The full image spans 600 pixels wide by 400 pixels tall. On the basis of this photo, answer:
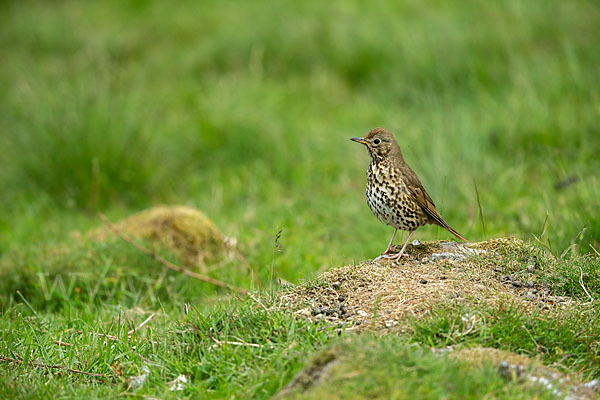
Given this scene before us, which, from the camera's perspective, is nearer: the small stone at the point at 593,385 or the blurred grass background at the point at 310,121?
the small stone at the point at 593,385

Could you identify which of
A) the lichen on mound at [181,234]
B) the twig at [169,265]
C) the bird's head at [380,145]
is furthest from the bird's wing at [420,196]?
the lichen on mound at [181,234]

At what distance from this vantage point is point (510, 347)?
3.44 metres

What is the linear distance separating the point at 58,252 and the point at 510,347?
400 cm

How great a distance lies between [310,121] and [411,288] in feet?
18.2

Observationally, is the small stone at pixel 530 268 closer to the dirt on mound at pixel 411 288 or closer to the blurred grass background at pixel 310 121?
the dirt on mound at pixel 411 288

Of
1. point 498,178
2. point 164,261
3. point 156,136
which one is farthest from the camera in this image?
point 156,136

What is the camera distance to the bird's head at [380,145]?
4.81 m

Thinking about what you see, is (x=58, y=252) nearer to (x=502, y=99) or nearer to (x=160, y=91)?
(x=160, y=91)

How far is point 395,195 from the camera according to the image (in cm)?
455

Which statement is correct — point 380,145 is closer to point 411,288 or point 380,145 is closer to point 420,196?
point 420,196

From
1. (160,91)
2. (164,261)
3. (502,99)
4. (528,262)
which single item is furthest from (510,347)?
(160,91)

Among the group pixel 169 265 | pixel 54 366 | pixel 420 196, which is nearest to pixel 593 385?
pixel 420 196

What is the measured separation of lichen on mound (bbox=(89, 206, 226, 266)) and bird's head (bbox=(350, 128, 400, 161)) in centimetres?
186

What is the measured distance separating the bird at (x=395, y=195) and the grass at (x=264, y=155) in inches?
18.8
